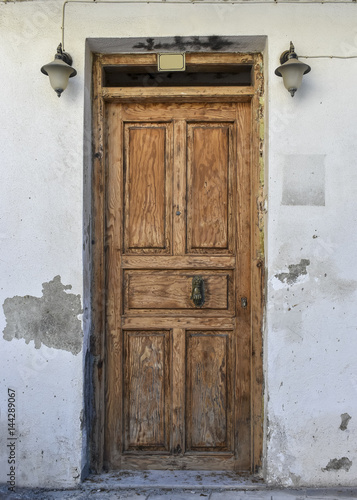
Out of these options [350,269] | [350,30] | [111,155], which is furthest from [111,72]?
[350,269]

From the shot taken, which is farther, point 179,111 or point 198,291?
point 179,111

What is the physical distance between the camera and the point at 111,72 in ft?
10.9

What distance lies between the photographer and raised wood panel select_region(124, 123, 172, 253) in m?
3.21

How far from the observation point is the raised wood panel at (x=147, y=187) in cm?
321

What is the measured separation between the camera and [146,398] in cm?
322

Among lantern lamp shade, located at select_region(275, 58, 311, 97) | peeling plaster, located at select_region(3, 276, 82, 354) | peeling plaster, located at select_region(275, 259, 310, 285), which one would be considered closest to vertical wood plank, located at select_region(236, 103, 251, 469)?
peeling plaster, located at select_region(275, 259, 310, 285)

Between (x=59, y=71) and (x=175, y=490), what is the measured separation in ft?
9.11

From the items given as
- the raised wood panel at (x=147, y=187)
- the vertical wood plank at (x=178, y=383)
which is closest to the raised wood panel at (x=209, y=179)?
the raised wood panel at (x=147, y=187)

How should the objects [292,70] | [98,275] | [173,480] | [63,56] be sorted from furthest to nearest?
[98,275] < [173,480] < [63,56] < [292,70]

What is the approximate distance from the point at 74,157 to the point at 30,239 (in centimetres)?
61

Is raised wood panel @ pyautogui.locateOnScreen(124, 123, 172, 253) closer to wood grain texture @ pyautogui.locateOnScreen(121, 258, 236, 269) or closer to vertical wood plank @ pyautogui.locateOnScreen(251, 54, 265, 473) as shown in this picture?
wood grain texture @ pyautogui.locateOnScreen(121, 258, 236, 269)

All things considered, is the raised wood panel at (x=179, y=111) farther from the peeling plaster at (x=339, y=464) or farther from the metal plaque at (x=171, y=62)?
the peeling plaster at (x=339, y=464)

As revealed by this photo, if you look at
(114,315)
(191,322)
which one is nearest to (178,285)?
(191,322)

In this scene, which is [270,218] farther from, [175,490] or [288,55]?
[175,490]
